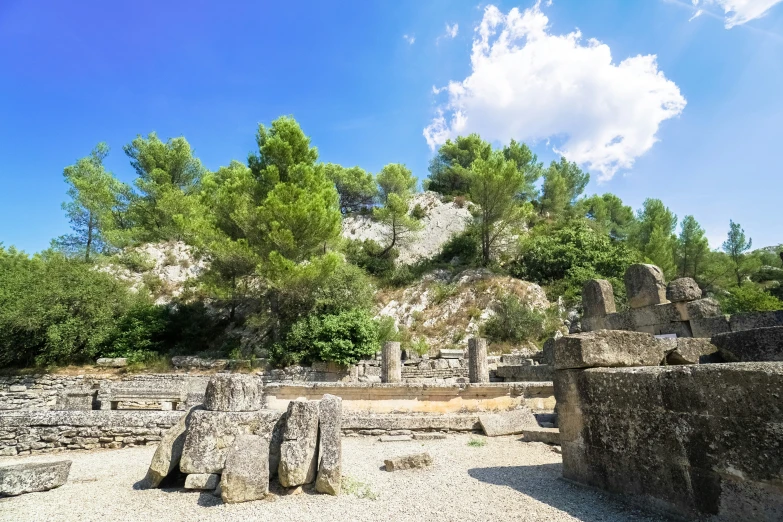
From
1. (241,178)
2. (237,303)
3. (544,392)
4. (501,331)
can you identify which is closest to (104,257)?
(237,303)

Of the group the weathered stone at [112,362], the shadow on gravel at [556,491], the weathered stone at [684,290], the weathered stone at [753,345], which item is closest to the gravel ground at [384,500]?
the shadow on gravel at [556,491]

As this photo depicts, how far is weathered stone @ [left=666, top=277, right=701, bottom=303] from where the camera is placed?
8.45 meters

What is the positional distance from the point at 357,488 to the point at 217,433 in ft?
5.93

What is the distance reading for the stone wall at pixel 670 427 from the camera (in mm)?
2691

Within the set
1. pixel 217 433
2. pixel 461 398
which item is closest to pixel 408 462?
pixel 217 433

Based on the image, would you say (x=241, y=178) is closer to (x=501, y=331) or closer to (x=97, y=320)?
(x=97, y=320)

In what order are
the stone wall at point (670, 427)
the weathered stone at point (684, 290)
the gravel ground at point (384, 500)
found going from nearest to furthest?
the stone wall at point (670, 427) < the gravel ground at point (384, 500) < the weathered stone at point (684, 290)

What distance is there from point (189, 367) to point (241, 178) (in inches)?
383

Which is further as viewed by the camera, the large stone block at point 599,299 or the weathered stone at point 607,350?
the large stone block at point 599,299

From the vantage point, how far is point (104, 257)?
25391 millimetres

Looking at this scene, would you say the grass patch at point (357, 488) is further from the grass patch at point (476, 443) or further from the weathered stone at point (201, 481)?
the grass patch at point (476, 443)

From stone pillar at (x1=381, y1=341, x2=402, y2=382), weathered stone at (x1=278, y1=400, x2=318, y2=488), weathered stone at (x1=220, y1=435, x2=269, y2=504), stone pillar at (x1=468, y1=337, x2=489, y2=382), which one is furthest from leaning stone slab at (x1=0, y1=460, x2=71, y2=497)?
stone pillar at (x1=468, y1=337, x2=489, y2=382)

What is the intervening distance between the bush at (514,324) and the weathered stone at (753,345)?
16.3 metres

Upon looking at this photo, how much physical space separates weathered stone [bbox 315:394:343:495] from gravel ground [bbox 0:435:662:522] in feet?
0.52
